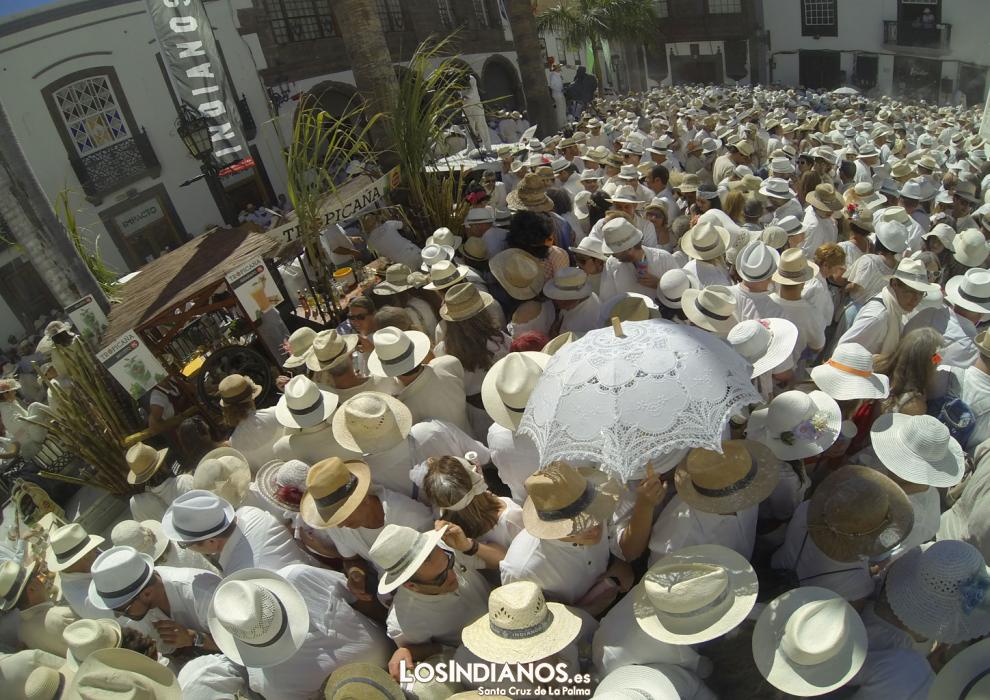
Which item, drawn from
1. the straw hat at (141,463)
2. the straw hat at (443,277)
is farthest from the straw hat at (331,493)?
the straw hat at (443,277)

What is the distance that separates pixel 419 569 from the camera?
2.41 meters

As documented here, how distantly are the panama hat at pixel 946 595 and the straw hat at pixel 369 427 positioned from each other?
2.38m

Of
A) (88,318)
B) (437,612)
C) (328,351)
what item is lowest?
(437,612)

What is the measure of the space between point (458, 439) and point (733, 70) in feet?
134

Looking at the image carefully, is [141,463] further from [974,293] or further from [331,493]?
[974,293]

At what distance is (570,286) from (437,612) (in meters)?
2.55

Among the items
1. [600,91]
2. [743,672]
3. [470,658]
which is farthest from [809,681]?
[600,91]

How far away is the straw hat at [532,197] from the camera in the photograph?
631 centimetres

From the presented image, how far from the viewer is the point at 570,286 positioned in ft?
14.3

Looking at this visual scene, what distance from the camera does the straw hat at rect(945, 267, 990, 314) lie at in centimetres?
376

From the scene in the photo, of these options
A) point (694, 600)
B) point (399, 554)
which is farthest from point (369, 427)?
point (694, 600)

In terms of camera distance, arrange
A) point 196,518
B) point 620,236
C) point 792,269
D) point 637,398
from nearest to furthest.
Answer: point 637,398, point 196,518, point 792,269, point 620,236

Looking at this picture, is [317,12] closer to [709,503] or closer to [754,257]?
[754,257]

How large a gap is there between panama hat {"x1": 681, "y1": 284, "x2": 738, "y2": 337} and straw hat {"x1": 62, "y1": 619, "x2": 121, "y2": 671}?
139 inches
